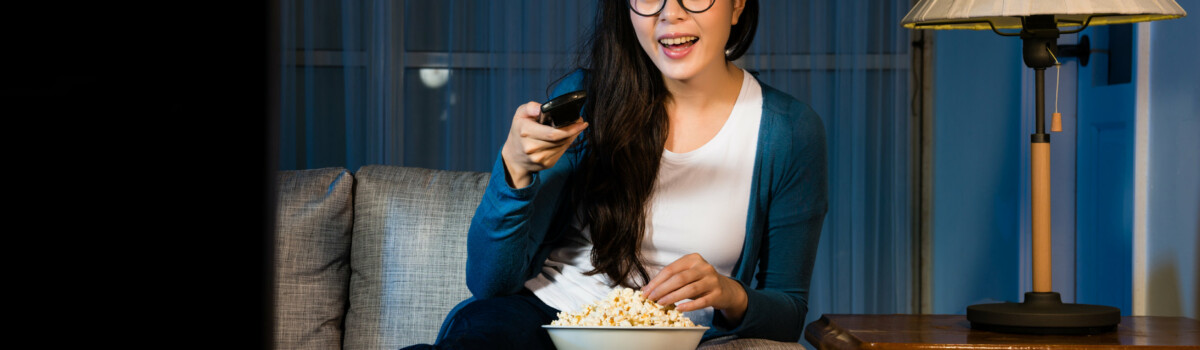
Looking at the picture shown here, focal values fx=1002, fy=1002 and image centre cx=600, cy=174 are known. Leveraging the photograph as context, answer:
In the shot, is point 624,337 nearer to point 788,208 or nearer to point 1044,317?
point 788,208

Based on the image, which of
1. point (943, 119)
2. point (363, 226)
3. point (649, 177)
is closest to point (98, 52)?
point (649, 177)

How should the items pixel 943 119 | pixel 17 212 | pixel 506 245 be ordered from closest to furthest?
pixel 17 212, pixel 506 245, pixel 943 119

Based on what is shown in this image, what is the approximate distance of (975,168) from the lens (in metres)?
2.74

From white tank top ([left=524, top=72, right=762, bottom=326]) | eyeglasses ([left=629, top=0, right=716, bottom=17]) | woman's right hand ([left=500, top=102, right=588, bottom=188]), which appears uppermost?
eyeglasses ([left=629, top=0, right=716, bottom=17])

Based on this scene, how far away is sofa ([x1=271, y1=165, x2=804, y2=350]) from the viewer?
5.51 feet

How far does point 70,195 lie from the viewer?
14 cm

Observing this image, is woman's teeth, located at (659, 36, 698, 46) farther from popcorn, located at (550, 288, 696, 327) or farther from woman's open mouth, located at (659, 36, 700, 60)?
popcorn, located at (550, 288, 696, 327)

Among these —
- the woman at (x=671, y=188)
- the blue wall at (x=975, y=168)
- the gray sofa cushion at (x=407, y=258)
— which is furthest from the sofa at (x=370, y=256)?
the blue wall at (x=975, y=168)

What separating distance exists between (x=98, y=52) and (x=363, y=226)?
5.38ft

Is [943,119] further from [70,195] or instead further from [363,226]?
[70,195]

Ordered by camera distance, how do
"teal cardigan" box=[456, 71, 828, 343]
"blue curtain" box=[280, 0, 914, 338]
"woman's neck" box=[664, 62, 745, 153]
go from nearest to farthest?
"teal cardigan" box=[456, 71, 828, 343], "woman's neck" box=[664, 62, 745, 153], "blue curtain" box=[280, 0, 914, 338]

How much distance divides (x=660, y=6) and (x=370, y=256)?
0.71m

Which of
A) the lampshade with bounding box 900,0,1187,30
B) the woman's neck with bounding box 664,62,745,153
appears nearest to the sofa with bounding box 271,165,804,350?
the woman's neck with bounding box 664,62,745,153

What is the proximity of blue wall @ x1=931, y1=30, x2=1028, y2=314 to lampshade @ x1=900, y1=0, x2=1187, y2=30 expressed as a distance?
45.1 inches
